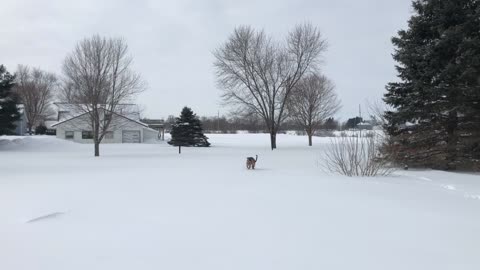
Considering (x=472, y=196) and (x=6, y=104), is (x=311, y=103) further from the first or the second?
(x=472, y=196)

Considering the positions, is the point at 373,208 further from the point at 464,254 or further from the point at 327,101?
the point at 327,101

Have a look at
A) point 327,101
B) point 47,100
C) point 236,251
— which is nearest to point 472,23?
point 236,251

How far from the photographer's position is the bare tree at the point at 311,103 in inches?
1806

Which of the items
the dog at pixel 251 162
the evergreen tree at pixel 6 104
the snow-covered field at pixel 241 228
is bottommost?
the snow-covered field at pixel 241 228

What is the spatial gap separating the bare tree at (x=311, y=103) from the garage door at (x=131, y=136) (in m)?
20.9

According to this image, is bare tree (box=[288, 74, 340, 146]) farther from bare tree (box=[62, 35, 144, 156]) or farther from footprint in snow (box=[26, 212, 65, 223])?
footprint in snow (box=[26, 212, 65, 223])

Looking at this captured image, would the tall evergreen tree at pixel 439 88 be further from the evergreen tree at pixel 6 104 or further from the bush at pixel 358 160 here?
the evergreen tree at pixel 6 104

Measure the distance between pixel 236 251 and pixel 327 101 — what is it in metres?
47.3

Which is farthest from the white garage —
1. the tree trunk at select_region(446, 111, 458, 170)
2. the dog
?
the tree trunk at select_region(446, 111, 458, 170)

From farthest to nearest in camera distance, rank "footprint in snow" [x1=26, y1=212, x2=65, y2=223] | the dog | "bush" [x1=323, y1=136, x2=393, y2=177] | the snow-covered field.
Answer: the dog, "bush" [x1=323, y1=136, x2=393, y2=177], "footprint in snow" [x1=26, y1=212, x2=65, y2=223], the snow-covered field

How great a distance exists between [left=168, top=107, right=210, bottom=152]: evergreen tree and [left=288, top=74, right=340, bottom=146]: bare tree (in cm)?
1079

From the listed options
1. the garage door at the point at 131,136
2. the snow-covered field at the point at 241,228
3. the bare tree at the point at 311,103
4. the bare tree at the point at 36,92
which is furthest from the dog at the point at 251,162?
the bare tree at the point at 36,92

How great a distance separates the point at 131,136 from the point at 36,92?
3236cm

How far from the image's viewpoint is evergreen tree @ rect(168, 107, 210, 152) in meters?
47.1
